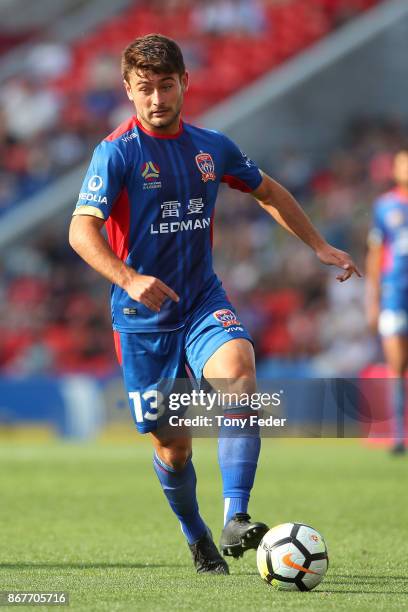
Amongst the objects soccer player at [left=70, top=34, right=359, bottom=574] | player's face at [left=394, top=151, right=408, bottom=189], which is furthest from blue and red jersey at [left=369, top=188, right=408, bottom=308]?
soccer player at [left=70, top=34, right=359, bottom=574]

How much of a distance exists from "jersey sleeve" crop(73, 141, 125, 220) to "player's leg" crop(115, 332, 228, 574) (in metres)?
0.60

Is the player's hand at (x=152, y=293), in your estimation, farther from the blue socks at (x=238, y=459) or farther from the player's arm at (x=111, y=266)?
the blue socks at (x=238, y=459)

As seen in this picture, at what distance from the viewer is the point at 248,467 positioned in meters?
4.79

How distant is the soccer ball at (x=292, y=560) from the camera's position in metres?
4.59

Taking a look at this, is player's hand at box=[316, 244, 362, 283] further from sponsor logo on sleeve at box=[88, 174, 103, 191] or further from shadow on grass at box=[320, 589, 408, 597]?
shadow on grass at box=[320, 589, 408, 597]

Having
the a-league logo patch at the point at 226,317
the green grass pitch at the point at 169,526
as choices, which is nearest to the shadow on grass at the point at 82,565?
the green grass pitch at the point at 169,526

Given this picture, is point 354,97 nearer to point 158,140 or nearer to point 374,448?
point 374,448

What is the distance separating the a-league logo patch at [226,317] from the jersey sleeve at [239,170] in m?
0.67

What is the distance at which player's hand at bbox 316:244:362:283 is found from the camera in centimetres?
527

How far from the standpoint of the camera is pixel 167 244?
203 inches

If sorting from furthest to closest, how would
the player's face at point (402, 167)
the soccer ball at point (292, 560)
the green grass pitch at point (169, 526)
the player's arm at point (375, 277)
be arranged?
the player's arm at point (375, 277) → the player's face at point (402, 167) → the soccer ball at point (292, 560) → the green grass pitch at point (169, 526)

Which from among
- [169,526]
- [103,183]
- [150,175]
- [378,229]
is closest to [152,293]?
[103,183]

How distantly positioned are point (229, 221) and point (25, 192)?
3736 mm

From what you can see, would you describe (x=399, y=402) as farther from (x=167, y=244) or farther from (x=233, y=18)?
(x=233, y=18)
